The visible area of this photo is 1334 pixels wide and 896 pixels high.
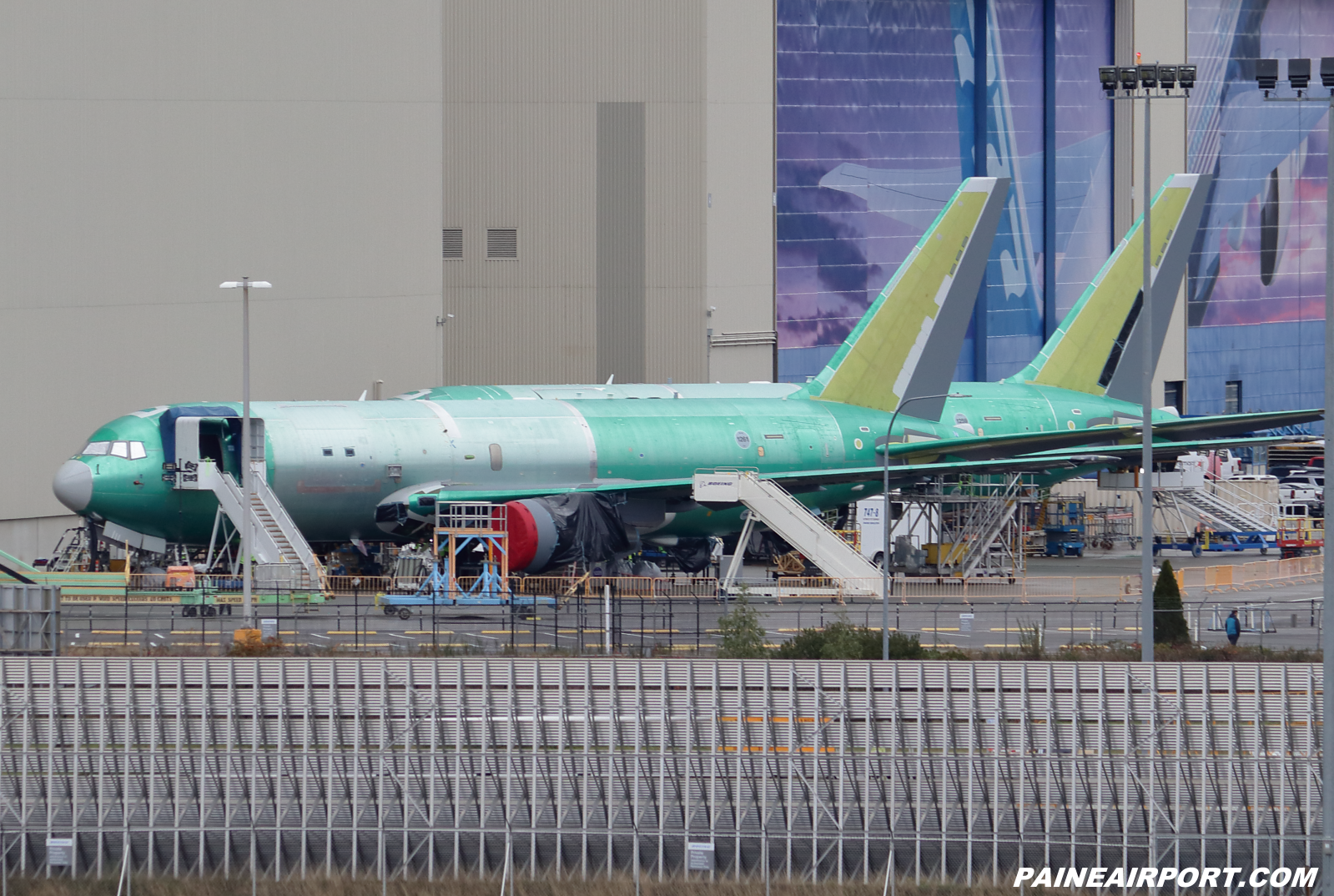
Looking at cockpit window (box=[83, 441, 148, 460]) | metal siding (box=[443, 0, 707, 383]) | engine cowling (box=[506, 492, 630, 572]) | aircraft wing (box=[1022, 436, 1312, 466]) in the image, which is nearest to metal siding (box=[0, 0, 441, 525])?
metal siding (box=[443, 0, 707, 383])

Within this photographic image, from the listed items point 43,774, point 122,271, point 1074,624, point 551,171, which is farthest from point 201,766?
point 551,171

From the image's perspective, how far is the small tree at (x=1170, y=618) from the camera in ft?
157

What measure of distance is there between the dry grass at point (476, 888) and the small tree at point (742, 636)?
1412cm

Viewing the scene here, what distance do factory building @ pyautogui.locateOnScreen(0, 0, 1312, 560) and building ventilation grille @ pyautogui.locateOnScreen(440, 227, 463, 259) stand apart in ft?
0.39

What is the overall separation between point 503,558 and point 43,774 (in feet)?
86.7

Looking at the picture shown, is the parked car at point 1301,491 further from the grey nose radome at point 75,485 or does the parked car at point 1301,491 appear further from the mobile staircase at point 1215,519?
the grey nose radome at point 75,485

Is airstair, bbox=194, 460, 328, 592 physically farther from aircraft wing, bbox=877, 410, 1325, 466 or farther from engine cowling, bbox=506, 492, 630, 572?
aircraft wing, bbox=877, 410, 1325, 466

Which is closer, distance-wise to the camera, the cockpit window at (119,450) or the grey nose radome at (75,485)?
the grey nose radome at (75,485)

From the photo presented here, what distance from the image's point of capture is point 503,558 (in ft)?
181

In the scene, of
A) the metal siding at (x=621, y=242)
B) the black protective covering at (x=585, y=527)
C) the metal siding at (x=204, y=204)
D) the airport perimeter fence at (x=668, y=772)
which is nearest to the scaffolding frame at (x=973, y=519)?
the black protective covering at (x=585, y=527)

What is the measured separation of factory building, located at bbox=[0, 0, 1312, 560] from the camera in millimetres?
66375

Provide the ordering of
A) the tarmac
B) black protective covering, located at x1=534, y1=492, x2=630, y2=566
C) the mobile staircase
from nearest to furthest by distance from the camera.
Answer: the tarmac
black protective covering, located at x1=534, y1=492, x2=630, y2=566
the mobile staircase

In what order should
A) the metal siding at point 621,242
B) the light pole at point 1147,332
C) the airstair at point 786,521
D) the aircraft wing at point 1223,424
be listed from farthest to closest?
the metal siding at point 621,242 < the aircraft wing at point 1223,424 < the airstair at point 786,521 < the light pole at point 1147,332

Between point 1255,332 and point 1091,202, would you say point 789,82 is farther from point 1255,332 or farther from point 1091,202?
point 1255,332
